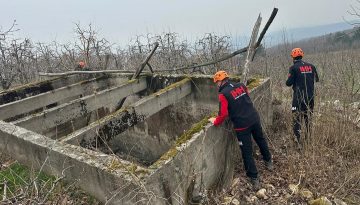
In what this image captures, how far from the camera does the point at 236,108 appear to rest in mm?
4562

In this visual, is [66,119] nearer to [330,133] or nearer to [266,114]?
[266,114]

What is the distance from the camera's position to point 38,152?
4.29 m

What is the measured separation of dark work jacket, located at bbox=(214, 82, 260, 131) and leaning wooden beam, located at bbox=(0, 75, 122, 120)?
4.12m

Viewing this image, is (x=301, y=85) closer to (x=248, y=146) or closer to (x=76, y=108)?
(x=248, y=146)

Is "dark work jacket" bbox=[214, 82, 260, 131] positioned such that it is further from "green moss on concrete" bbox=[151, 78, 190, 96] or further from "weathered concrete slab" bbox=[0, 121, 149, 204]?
"green moss on concrete" bbox=[151, 78, 190, 96]

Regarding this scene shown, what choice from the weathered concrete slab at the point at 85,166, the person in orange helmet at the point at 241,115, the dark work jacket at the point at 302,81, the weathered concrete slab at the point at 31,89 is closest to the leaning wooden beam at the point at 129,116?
the weathered concrete slab at the point at 85,166

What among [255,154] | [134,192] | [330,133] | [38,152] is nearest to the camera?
[134,192]

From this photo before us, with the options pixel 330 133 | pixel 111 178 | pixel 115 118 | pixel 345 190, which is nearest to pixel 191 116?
pixel 115 118

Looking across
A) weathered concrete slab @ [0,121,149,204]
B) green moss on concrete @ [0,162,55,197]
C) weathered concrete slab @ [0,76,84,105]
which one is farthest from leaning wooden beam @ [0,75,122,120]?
green moss on concrete @ [0,162,55,197]

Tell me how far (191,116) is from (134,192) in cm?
410

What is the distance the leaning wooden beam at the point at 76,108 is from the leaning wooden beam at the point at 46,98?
1061mm

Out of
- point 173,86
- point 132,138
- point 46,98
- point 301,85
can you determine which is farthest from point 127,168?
point 132,138

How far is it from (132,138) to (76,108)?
1947 mm

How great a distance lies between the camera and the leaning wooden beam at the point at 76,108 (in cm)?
561
